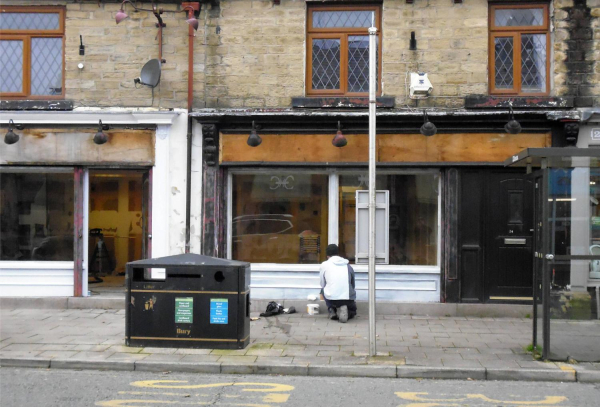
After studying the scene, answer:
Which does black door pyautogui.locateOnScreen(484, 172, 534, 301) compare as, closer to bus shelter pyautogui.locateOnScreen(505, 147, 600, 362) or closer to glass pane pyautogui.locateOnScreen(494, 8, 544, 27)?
glass pane pyautogui.locateOnScreen(494, 8, 544, 27)

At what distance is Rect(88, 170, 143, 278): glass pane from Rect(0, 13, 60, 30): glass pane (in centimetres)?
291

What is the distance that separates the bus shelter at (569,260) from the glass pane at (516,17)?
4.60 metres

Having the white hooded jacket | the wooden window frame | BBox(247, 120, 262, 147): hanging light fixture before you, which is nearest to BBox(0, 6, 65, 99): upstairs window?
BBox(247, 120, 262, 147): hanging light fixture

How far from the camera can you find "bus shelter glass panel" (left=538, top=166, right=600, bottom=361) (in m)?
8.45

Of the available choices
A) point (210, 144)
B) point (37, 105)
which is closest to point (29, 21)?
point (37, 105)

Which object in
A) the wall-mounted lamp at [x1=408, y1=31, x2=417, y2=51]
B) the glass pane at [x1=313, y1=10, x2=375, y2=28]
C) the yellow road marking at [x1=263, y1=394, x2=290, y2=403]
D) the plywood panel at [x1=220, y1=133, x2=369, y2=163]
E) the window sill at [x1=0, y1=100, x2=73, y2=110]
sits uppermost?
the glass pane at [x1=313, y1=10, x2=375, y2=28]

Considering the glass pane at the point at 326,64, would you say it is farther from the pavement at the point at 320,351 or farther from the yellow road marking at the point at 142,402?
the yellow road marking at the point at 142,402

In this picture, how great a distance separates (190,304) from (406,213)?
5.09m

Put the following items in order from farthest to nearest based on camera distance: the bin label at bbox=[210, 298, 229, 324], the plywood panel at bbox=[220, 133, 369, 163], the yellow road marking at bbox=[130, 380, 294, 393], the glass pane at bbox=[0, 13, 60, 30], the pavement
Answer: the glass pane at bbox=[0, 13, 60, 30], the plywood panel at bbox=[220, 133, 369, 163], the bin label at bbox=[210, 298, 229, 324], the pavement, the yellow road marking at bbox=[130, 380, 294, 393]

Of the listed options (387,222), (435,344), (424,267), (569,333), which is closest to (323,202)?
(387,222)

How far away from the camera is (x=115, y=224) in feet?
43.4

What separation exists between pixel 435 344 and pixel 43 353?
530cm

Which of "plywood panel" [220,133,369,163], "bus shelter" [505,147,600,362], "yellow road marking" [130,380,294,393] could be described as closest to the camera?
"yellow road marking" [130,380,294,393]

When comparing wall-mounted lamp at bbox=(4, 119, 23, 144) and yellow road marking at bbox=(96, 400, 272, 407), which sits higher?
wall-mounted lamp at bbox=(4, 119, 23, 144)
